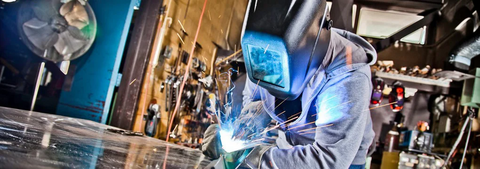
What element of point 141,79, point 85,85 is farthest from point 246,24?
point 85,85

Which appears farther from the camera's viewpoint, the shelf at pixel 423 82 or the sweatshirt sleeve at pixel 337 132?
the shelf at pixel 423 82

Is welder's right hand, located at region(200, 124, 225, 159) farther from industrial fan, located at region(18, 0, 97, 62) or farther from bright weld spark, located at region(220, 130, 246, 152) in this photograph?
industrial fan, located at region(18, 0, 97, 62)

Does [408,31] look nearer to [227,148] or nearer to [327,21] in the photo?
[327,21]

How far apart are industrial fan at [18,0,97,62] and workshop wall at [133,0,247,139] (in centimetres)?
63

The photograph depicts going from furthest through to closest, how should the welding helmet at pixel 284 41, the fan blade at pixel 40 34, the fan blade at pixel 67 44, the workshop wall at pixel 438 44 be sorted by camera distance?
1. the workshop wall at pixel 438 44
2. the fan blade at pixel 67 44
3. the fan blade at pixel 40 34
4. the welding helmet at pixel 284 41

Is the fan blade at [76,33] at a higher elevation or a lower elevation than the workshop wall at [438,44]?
lower

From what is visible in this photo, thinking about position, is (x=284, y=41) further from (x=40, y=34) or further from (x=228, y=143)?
(x=40, y=34)

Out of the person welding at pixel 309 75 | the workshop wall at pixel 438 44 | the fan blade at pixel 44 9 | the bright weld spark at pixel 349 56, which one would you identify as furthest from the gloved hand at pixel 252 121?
the workshop wall at pixel 438 44

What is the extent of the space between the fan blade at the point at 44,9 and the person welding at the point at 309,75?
1956mm

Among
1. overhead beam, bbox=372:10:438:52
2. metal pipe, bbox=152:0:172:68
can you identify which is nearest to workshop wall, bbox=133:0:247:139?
metal pipe, bbox=152:0:172:68

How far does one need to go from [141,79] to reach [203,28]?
4.46 feet

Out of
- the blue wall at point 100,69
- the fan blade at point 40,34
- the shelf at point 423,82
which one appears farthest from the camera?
the shelf at point 423,82

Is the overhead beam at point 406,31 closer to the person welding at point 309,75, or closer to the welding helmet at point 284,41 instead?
the person welding at point 309,75

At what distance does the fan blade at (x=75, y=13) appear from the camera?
2770 mm
